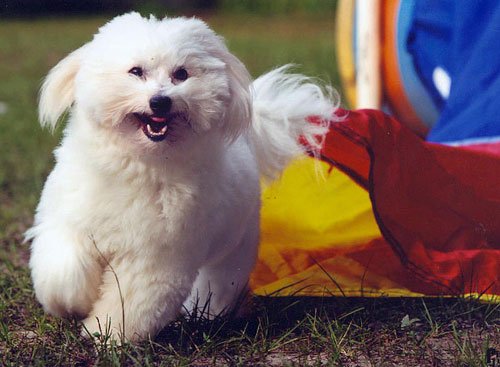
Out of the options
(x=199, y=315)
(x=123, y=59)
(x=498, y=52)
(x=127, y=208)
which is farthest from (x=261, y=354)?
(x=498, y=52)

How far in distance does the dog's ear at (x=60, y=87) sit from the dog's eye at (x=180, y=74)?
31 centimetres

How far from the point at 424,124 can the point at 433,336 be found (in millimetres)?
2774

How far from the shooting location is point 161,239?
2076mm

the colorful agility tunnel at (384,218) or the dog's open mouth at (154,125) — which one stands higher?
the dog's open mouth at (154,125)

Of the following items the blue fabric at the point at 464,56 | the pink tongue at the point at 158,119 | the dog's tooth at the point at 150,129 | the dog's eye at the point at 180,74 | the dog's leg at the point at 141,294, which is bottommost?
the dog's leg at the point at 141,294

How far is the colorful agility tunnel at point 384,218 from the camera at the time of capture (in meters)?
2.74

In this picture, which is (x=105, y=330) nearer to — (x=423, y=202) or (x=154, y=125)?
(x=154, y=125)

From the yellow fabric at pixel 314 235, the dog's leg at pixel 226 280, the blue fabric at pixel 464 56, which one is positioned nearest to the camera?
the dog's leg at pixel 226 280

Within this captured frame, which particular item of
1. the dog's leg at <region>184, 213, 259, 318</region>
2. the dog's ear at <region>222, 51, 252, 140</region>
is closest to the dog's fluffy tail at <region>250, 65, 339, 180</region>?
the dog's leg at <region>184, 213, 259, 318</region>

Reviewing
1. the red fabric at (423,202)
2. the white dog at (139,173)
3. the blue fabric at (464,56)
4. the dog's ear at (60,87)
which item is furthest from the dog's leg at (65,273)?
the blue fabric at (464,56)

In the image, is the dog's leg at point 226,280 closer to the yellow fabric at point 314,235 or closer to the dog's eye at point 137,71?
the yellow fabric at point 314,235

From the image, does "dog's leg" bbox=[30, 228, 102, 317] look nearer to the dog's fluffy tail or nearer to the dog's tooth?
the dog's tooth

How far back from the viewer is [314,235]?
317cm

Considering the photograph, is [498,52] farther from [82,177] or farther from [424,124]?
[82,177]
